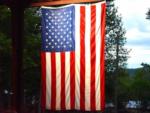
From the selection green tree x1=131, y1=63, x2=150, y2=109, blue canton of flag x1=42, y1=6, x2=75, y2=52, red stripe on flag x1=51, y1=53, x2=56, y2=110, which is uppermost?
blue canton of flag x1=42, y1=6, x2=75, y2=52

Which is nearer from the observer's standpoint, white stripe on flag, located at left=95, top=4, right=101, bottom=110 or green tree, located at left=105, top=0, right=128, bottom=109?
white stripe on flag, located at left=95, top=4, right=101, bottom=110

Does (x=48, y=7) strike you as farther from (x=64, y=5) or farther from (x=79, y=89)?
(x=79, y=89)

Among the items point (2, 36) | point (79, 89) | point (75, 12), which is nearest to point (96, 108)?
point (79, 89)

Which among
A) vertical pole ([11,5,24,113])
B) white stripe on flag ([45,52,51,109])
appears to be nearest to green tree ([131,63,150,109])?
vertical pole ([11,5,24,113])

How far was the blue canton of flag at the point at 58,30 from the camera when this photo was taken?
586 inches

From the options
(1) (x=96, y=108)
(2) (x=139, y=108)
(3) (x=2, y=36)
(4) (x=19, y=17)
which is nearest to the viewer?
(1) (x=96, y=108)

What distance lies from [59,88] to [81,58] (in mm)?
949

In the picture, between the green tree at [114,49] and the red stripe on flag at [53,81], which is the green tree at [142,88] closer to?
the green tree at [114,49]

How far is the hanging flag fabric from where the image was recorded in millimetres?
14484

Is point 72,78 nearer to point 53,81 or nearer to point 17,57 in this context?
point 53,81

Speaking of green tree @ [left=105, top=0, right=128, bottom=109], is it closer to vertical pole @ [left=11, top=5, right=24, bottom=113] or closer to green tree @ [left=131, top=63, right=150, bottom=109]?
green tree @ [left=131, top=63, right=150, bottom=109]

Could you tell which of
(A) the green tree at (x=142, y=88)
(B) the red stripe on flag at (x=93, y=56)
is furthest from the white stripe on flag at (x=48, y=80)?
(A) the green tree at (x=142, y=88)

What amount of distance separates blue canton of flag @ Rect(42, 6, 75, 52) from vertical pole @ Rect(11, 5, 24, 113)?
2.25ft

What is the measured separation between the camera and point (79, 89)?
14695 millimetres
